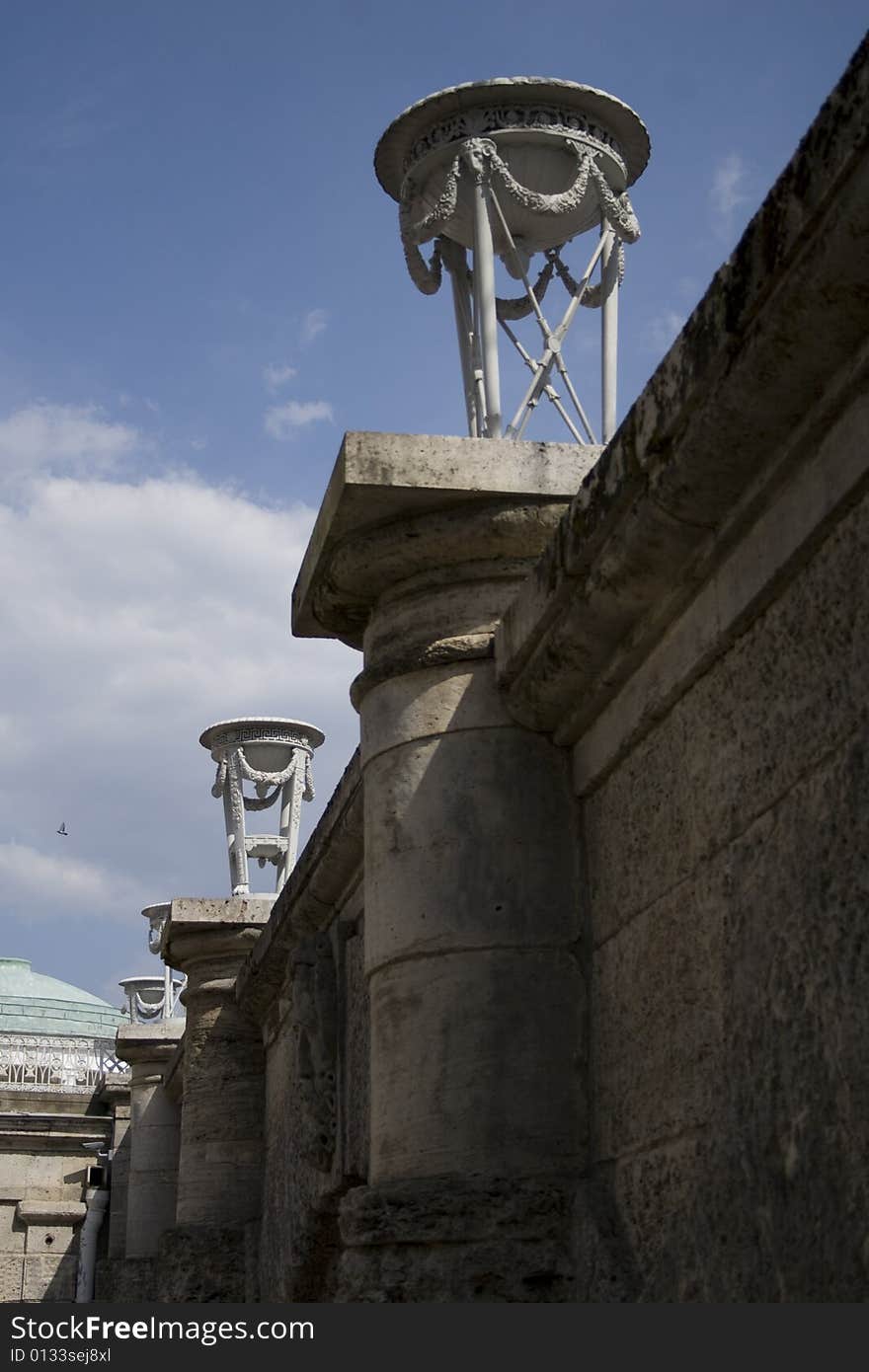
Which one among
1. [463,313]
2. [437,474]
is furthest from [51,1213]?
[437,474]

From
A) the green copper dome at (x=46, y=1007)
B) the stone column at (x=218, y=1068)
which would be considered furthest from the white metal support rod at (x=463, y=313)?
the green copper dome at (x=46, y=1007)

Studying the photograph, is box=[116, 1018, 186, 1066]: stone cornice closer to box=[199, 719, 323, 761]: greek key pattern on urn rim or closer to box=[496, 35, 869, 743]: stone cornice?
box=[199, 719, 323, 761]: greek key pattern on urn rim

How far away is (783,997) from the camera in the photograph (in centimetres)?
268

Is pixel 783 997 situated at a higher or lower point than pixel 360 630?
lower

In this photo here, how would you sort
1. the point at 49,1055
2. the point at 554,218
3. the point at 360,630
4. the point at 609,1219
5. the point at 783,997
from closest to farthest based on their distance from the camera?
the point at 783,997
the point at 609,1219
the point at 360,630
the point at 554,218
the point at 49,1055

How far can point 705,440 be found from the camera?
2.82 metres

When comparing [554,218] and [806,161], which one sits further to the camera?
[554,218]

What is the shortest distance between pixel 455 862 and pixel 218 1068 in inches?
228

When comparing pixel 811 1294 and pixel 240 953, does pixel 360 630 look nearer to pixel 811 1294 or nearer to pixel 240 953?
pixel 811 1294

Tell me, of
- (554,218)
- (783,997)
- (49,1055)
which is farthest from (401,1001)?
(49,1055)

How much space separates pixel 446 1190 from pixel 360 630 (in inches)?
61.8

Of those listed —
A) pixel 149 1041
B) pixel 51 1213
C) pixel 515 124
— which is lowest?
pixel 51 1213

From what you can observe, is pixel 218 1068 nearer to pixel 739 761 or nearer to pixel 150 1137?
pixel 150 1137

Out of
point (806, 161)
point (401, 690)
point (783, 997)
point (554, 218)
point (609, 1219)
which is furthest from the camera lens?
point (554, 218)
